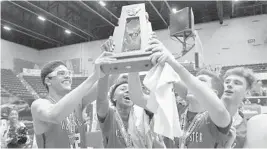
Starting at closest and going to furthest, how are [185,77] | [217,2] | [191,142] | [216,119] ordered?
[185,77] → [216,119] → [191,142] → [217,2]

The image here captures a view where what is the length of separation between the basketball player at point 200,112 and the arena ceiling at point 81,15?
771 centimetres

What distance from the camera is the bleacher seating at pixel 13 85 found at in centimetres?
1205

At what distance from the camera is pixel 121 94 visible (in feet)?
6.72

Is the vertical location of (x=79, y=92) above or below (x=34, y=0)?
below

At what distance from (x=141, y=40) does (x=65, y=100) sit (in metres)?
0.50

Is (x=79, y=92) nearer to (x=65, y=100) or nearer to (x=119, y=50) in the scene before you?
(x=65, y=100)

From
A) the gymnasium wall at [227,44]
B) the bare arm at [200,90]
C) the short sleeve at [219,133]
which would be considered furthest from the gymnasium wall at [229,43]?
the bare arm at [200,90]

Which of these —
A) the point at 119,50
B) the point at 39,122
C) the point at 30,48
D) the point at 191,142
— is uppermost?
the point at 30,48

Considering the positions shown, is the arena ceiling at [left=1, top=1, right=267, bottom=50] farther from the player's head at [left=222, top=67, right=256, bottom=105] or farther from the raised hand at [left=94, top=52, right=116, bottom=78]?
the raised hand at [left=94, top=52, right=116, bottom=78]

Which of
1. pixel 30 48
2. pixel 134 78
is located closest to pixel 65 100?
pixel 134 78

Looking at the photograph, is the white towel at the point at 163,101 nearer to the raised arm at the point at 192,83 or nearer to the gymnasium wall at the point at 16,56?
the raised arm at the point at 192,83

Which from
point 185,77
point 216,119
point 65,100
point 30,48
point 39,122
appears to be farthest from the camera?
point 30,48

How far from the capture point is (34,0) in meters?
10.4

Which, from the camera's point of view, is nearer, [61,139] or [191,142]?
[191,142]
